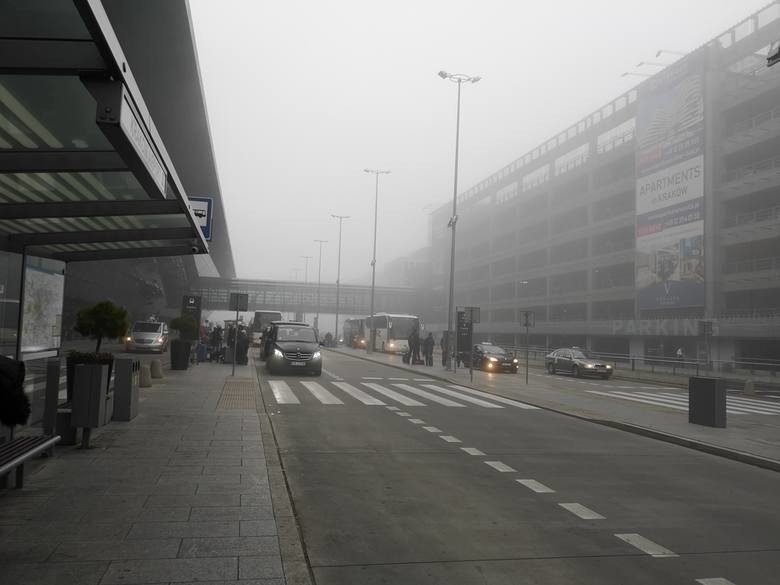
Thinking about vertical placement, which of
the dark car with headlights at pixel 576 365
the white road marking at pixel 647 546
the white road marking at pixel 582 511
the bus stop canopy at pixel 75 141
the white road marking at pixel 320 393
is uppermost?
the bus stop canopy at pixel 75 141

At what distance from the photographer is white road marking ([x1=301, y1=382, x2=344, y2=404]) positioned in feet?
50.9

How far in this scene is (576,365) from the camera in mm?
30781

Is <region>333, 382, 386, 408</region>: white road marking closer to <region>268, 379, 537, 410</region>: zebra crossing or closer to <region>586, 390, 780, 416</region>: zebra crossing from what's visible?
<region>268, 379, 537, 410</region>: zebra crossing

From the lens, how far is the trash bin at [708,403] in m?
12.4

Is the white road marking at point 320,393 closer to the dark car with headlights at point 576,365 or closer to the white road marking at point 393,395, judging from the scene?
the white road marking at point 393,395

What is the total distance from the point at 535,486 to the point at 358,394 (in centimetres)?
1038

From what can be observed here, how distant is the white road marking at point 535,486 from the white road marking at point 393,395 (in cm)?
781

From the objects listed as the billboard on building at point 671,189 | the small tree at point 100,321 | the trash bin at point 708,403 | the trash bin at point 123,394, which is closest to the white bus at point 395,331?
the billboard on building at point 671,189

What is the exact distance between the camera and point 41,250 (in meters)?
8.66

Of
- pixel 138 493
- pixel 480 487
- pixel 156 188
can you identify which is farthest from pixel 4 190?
pixel 480 487

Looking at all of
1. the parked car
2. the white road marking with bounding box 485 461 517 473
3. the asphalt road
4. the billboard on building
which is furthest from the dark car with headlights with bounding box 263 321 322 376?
the billboard on building

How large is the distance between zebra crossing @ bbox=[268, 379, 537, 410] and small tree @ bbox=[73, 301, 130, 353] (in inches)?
188

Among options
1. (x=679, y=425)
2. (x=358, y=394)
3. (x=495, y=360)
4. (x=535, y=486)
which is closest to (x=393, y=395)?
(x=358, y=394)

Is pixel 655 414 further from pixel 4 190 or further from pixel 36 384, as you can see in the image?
pixel 4 190
